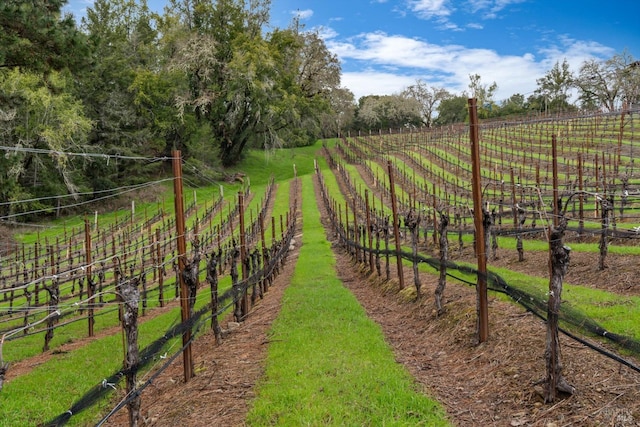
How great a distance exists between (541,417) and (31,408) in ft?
21.8

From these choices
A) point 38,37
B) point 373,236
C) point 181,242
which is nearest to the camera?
point 181,242

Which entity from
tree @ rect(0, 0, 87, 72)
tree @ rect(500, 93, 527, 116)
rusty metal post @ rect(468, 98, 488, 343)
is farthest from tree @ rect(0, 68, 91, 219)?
tree @ rect(500, 93, 527, 116)

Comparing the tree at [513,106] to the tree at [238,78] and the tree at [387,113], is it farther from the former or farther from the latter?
the tree at [238,78]

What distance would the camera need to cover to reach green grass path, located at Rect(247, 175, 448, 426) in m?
5.01

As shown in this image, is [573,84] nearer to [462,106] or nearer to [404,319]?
[462,106]

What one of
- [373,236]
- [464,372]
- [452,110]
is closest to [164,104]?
[373,236]

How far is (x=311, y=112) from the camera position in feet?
152

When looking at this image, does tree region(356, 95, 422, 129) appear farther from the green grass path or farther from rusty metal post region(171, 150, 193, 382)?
rusty metal post region(171, 150, 193, 382)

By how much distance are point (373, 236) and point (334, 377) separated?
17.7 m

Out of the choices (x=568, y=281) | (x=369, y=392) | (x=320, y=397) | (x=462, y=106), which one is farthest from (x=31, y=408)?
(x=462, y=106)

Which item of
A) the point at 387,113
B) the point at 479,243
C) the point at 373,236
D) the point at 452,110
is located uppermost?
the point at 452,110

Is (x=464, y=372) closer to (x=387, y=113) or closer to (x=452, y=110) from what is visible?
(x=387, y=113)

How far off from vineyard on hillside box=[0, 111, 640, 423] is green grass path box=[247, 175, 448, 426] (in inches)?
54.7

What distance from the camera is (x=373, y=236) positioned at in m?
23.5
